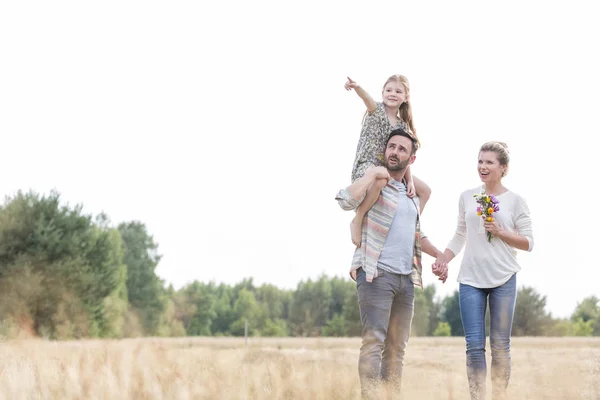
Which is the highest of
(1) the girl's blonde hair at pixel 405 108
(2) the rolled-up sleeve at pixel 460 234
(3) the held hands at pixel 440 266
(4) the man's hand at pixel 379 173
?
(1) the girl's blonde hair at pixel 405 108

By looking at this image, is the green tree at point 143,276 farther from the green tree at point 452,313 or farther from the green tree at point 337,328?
the green tree at point 452,313

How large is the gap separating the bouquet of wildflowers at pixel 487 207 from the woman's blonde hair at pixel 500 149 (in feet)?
1.05

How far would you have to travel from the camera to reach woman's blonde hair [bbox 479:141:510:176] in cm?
595

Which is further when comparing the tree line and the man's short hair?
the tree line

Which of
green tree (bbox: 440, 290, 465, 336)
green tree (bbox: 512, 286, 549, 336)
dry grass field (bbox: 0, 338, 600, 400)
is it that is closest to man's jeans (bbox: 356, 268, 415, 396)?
dry grass field (bbox: 0, 338, 600, 400)

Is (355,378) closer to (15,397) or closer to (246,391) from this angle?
(246,391)

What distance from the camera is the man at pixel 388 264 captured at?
5336mm

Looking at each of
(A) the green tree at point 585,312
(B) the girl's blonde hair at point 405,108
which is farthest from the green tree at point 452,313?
(B) the girl's blonde hair at point 405,108

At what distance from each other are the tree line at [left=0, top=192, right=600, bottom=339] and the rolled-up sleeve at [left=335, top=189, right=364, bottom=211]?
10652 millimetres

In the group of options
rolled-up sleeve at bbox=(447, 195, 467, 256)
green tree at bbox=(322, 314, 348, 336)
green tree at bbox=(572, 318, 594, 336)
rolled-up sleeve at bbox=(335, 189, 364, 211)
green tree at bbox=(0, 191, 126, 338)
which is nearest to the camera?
rolled-up sleeve at bbox=(335, 189, 364, 211)

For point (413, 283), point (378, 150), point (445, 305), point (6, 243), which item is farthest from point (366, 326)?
point (445, 305)

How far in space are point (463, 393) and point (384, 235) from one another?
50.8 inches

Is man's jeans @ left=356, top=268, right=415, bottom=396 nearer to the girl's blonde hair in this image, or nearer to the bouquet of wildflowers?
the bouquet of wildflowers

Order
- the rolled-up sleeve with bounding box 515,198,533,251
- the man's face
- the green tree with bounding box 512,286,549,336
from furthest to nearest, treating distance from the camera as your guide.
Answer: the green tree with bounding box 512,286,549,336 < the rolled-up sleeve with bounding box 515,198,533,251 < the man's face
